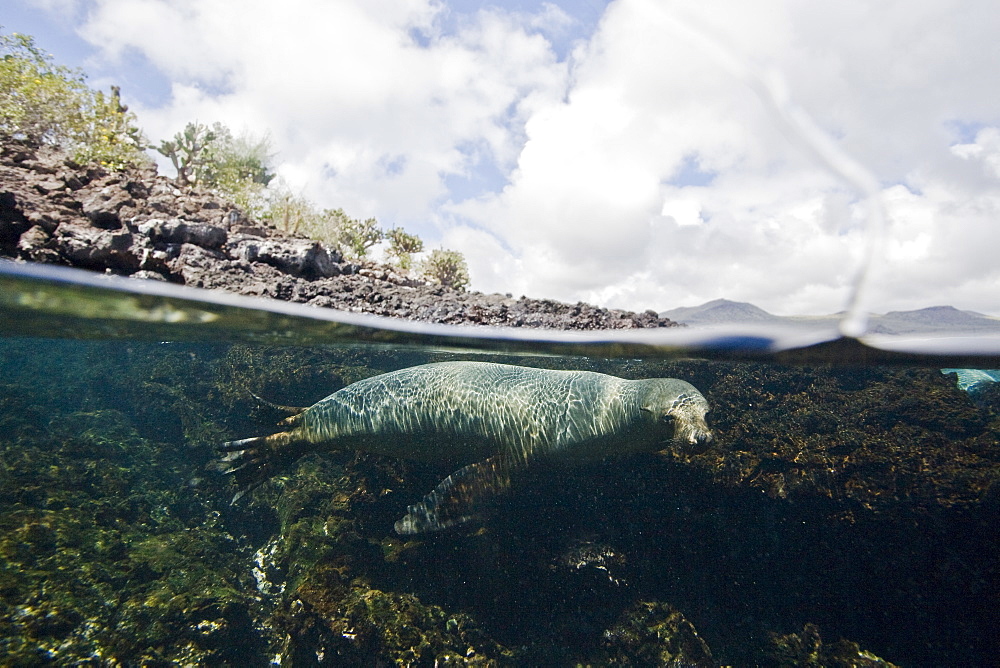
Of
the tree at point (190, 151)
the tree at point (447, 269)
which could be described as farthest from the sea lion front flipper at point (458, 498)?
the tree at point (190, 151)

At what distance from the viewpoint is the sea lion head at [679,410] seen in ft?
16.0

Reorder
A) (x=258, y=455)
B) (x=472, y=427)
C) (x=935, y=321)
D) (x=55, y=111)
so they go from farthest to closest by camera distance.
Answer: (x=55, y=111)
(x=935, y=321)
(x=258, y=455)
(x=472, y=427)

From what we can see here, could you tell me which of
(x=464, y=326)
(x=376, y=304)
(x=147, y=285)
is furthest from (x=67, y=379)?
(x=464, y=326)

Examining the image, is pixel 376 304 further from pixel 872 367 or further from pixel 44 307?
pixel 872 367

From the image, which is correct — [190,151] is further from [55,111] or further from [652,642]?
[652,642]

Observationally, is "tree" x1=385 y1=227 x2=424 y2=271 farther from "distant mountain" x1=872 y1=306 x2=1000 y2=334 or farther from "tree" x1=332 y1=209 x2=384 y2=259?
"distant mountain" x1=872 y1=306 x2=1000 y2=334

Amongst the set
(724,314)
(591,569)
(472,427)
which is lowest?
(591,569)

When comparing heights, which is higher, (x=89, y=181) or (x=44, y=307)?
(x=89, y=181)

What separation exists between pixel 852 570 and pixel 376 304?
7.42 metres

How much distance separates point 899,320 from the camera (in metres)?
5.80

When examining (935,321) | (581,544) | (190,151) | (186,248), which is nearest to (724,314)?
(935,321)

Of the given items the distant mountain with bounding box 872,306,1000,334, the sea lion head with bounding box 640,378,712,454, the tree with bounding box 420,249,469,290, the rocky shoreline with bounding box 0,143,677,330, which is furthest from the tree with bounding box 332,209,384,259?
the distant mountain with bounding box 872,306,1000,334

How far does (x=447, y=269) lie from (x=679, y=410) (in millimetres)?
7402

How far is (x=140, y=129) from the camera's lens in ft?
28.6
